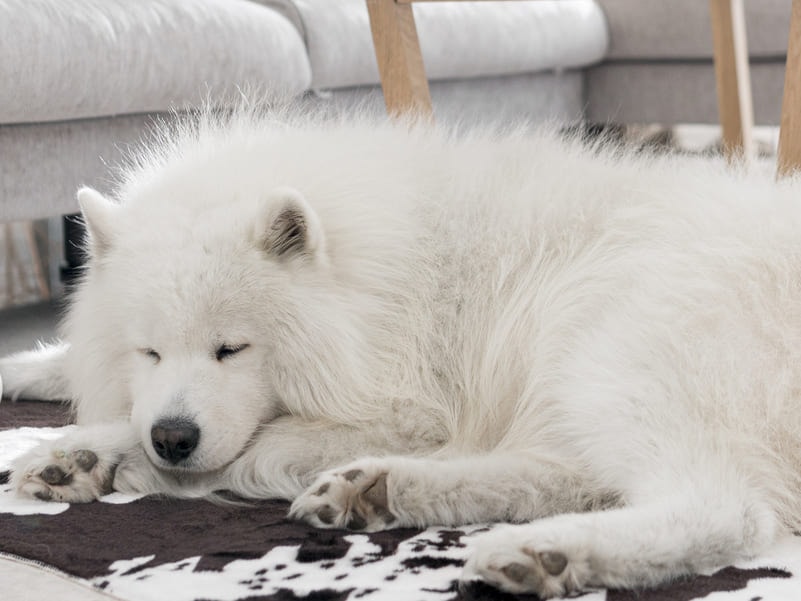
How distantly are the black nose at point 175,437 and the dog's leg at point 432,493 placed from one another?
0.23 meters

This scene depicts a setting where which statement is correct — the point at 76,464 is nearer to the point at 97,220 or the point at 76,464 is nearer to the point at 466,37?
the point at 97,220

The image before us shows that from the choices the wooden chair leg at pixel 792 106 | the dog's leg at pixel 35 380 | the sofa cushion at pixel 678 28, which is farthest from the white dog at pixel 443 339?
the sofa cushion at pixel 678 28


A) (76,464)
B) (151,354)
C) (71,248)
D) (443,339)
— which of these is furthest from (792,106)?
(71,248)

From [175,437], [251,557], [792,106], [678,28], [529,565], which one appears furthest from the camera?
[678,28]

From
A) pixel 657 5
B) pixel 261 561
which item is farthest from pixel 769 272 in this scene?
pixel 657 5

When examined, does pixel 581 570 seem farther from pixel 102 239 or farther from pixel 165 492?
pixel 102 239

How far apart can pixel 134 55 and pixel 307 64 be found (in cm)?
81

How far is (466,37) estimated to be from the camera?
15.4 ft

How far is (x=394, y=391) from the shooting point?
6.55 ft

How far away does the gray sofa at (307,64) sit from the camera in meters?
3.12

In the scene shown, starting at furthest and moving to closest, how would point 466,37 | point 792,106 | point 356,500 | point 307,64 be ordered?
point 466,37 → point 307,64 → point 792,106 → point 356,500

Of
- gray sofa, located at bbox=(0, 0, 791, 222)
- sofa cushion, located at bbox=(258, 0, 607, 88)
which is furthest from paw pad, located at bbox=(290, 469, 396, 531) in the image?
sofa cushion, located at bbox=(258, 0, 607, 88)

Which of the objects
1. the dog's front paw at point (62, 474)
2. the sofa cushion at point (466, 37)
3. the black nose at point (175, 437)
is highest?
the sofa cushion at point (466, 37)

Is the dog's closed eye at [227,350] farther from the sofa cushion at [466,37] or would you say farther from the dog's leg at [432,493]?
the sofa cushion at [466,37]
